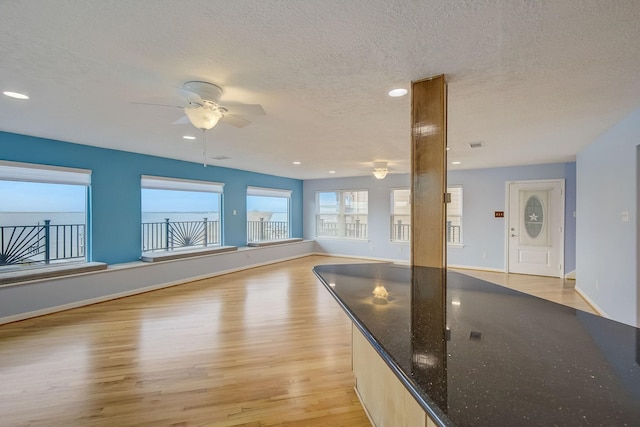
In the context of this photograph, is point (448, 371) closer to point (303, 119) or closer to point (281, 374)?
point (281, 374)

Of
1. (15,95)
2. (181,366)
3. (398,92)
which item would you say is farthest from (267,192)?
(398,92)

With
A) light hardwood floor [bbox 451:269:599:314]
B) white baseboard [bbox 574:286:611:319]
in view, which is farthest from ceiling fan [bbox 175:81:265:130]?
light hardwood floor [bbox 451:269:599:314]

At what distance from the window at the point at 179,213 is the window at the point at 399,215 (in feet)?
14.0

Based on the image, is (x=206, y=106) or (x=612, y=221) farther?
(x=612, y=221)

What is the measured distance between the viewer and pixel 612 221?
3.31 m

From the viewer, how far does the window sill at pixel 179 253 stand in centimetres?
499

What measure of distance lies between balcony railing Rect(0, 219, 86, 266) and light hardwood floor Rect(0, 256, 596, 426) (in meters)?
1.17

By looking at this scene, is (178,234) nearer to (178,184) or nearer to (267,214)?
(178,184)

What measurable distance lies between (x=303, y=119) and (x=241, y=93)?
2.75 feet

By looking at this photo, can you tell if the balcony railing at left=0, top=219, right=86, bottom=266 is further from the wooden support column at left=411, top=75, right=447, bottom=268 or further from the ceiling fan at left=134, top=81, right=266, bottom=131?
the wooden support column at left=411, top=75, right=447, bottom=268

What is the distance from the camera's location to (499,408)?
59cm

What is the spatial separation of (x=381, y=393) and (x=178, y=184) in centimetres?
530

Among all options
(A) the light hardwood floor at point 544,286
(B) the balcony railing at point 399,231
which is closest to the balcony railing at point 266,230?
(B) the balcony railing at point 399,231

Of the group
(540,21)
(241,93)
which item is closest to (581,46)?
(540,21)
